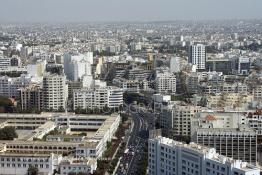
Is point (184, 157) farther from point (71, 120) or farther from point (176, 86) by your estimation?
point (176, 86)

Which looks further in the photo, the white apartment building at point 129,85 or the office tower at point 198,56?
the office tower at point 198,56

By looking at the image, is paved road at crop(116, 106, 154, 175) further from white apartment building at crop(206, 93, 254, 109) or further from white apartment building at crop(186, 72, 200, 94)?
white apartment building at crop(186, 72, 200, 94)

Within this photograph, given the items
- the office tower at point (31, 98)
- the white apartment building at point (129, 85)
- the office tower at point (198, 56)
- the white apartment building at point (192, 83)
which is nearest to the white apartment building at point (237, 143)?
the office tower at point (31, 98)

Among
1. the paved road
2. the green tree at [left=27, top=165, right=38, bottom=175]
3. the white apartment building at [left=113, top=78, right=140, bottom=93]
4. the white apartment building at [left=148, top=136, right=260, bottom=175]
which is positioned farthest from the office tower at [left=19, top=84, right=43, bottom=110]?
the white apartment building at [left=148, top=136, right=260, bottom=175]

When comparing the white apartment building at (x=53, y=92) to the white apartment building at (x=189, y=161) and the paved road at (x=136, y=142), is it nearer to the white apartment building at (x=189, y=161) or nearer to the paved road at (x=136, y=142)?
the paved road at (x=136, y=142)

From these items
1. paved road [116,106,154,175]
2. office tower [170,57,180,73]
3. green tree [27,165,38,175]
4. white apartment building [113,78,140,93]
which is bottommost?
paved road [116,106,154,175]
